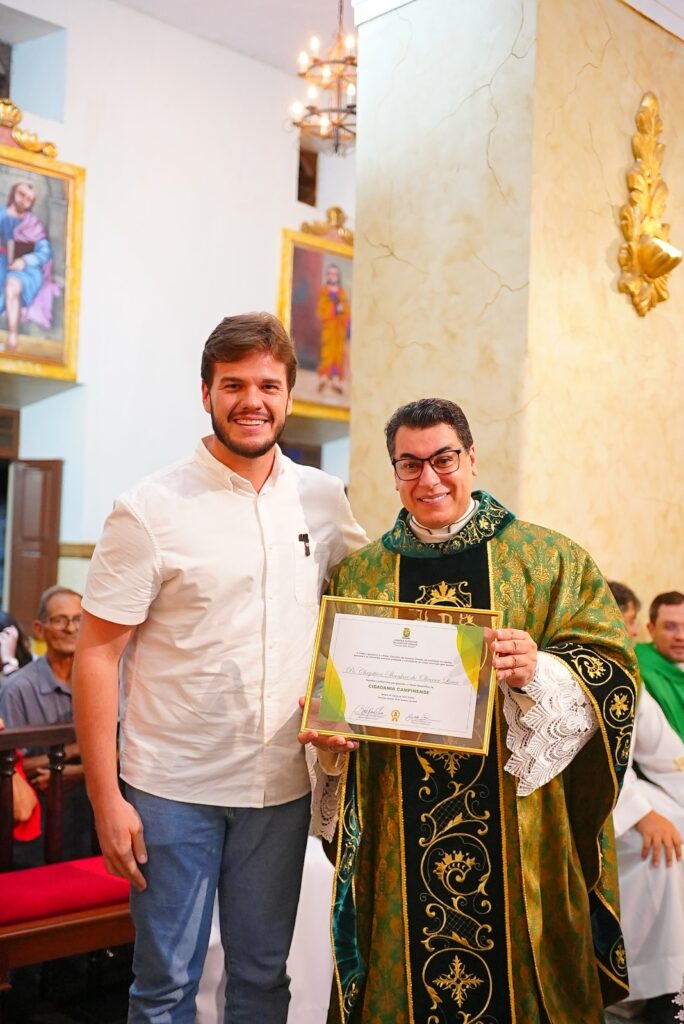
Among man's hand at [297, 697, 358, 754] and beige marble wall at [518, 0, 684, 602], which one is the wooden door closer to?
beige marble wall at [518, 0, 684, 602]

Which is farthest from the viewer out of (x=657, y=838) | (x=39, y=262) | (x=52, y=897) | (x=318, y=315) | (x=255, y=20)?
(x=318, y=315)

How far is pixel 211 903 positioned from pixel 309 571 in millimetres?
741

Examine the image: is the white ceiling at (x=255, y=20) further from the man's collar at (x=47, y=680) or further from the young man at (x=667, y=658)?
the young man at (x=667, y=658)

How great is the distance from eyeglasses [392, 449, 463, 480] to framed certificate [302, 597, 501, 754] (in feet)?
1.02

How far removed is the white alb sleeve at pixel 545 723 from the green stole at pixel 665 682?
1.82 m

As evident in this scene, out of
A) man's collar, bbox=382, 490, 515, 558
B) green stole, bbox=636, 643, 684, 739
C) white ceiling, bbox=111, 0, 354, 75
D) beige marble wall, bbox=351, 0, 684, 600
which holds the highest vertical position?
white ceiling, bbox=111, 0, 354, 75

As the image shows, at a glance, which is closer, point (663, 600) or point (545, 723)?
point (545, 723)

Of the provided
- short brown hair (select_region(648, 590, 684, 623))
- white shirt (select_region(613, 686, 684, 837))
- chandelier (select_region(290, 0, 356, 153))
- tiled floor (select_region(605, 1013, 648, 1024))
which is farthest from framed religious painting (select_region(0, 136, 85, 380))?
tiled floor (select_region(605, 1013, 648, 1024))

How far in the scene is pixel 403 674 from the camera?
2.24m

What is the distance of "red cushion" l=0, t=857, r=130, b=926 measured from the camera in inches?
133

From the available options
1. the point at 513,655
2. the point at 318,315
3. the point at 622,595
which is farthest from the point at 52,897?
the point at 318,315

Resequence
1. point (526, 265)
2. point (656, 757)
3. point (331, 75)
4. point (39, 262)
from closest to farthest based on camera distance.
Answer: point (526, 265) < point (656, 757) < point (331, 75) < point (39, 262)

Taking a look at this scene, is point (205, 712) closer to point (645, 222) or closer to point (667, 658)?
point (667, 658)

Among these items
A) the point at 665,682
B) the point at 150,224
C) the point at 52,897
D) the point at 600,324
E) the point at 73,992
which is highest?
the point at 150,224
